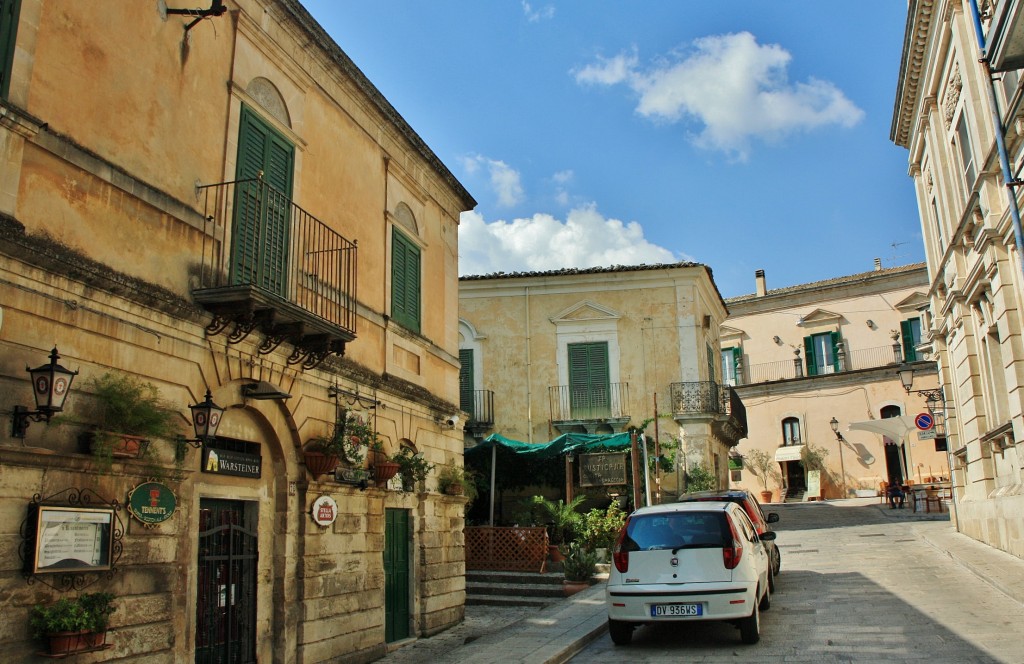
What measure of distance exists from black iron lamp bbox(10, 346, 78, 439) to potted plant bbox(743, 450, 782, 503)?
3849 cm

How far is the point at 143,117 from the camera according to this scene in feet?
25.6

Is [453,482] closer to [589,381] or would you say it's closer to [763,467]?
[589,381]

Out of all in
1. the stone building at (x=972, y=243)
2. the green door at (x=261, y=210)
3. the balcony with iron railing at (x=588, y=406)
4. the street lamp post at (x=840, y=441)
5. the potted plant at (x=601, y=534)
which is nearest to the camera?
the green door at (x=261, y=210)

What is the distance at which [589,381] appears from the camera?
26.3 meters

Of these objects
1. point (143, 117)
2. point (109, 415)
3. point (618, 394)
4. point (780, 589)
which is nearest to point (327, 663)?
point (109, 415)

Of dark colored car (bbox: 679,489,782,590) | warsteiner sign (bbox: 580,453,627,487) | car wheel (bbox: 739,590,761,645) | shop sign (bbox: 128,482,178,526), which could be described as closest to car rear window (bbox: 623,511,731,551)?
car wheel (bbox: 739,590,761,645)

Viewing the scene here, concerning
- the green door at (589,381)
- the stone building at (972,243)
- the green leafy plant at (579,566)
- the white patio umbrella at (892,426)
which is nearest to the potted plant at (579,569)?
the green leafy plant at (579,566)

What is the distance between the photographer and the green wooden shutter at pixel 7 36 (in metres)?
6.31

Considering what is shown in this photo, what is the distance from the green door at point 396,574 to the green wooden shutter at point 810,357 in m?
34.1

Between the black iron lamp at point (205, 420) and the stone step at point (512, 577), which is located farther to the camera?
the stone step at point (512, 577)

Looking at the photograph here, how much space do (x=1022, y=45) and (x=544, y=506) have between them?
15.2m

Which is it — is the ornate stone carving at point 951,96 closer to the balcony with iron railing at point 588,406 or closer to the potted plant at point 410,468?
the balcony with iron railing at point 588,406

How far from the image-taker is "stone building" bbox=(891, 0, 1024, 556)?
14.6m

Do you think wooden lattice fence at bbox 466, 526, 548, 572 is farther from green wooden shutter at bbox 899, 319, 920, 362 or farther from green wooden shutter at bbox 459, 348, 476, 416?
green wooden shutter at bbox 899, 319, 920, 362
